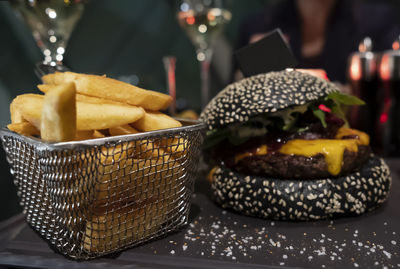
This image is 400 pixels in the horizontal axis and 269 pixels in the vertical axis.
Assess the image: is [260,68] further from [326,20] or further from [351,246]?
[326,20]

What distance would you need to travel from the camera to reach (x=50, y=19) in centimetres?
146

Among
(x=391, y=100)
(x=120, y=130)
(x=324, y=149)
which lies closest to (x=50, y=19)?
(x=120, y=130)

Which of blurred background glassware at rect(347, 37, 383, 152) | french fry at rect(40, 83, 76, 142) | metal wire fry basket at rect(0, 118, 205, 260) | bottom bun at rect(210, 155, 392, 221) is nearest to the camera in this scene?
french fry at rect(40, 83, 76, 142)

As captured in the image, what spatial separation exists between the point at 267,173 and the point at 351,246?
0.39 m

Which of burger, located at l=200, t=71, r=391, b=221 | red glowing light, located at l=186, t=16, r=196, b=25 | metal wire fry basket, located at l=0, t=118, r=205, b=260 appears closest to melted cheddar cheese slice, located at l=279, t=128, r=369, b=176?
burger, located at l=200, t=71, r=391, b=221

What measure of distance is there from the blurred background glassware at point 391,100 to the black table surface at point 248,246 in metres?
1.38

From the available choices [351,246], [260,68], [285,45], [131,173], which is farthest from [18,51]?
[351,246]

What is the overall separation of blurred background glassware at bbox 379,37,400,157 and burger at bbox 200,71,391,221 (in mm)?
1156

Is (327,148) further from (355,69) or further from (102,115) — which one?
(355,69)

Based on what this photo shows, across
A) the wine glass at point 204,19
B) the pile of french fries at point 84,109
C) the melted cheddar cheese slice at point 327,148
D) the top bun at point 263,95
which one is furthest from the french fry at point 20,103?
the wine glass at point 204,19

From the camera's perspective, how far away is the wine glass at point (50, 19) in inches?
55.0

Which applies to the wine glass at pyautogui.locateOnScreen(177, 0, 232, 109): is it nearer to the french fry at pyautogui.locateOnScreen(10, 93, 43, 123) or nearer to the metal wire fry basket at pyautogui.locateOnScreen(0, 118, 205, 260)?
the metal wire fry basket at pyautogui.locateOnScreen(0, 118, 205, 260)

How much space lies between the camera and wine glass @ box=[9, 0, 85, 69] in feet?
4.58

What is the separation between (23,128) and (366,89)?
2373mm
